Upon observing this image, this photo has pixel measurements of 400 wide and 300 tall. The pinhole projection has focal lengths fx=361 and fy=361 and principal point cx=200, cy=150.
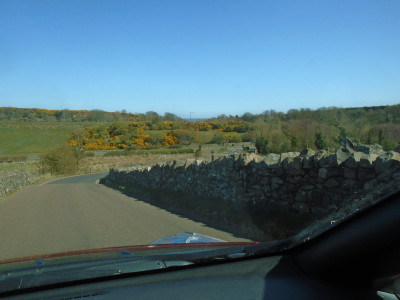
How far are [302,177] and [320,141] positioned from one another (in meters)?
6.30

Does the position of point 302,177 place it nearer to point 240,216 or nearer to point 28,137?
point 240,216

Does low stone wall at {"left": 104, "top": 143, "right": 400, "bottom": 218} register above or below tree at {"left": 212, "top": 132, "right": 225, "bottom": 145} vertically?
below

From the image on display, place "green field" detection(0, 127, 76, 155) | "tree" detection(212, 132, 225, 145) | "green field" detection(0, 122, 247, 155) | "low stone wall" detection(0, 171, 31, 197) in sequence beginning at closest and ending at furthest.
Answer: "low stone wall" detection(0, 171, 31, 197), "tree" detection(212, 132, 225, 145), "green field" detection(0, 122, 247, 155), "green field" detection(0, 127, 76, 155)

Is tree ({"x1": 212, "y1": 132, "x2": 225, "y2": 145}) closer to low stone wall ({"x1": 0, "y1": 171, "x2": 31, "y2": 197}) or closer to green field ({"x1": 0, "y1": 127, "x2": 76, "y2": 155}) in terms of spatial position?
low stone wall ({"x1": 0, "y1": 171, "x2": 31, "y2": 197})

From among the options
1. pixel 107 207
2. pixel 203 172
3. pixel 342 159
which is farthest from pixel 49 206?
pixel 342 159

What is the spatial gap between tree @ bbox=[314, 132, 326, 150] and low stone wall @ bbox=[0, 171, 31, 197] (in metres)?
19.8

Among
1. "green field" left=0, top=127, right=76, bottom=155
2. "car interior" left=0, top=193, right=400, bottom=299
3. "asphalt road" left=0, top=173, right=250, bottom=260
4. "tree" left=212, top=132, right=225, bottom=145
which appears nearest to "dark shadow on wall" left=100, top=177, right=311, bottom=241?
"asphalt road" left=0, top=173, right=250, bottom=260

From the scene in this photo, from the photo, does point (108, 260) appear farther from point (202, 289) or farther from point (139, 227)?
point (139, 227)

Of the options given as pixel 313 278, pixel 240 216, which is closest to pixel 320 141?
pixel 240 216

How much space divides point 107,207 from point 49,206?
2.82m

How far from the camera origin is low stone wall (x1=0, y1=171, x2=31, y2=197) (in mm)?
24212

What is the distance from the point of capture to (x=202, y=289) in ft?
7.22

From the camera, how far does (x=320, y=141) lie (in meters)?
13.9

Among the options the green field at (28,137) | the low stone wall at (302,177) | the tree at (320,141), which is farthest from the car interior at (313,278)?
the green field at (28,137)
